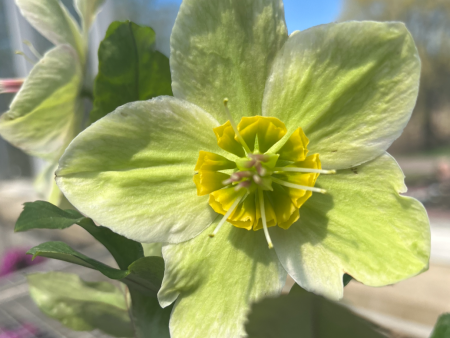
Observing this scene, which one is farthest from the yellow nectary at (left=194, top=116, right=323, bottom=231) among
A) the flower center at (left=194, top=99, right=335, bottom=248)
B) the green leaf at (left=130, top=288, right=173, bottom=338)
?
the green leaf at (left=130, top=288, right=173, bottom=338)

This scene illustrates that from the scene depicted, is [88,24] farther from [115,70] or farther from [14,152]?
[14,152]

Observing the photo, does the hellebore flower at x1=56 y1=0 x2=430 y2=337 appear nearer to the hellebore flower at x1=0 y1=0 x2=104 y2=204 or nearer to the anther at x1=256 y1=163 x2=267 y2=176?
the anther at x1=256 y1=163 x2=267 y2=176

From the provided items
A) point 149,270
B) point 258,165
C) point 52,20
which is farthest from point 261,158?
point 52,20

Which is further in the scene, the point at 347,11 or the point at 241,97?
the point at 347,11

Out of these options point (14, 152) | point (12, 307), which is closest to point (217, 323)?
point (12, 307)

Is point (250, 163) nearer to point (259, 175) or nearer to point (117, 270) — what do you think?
point (259, 175)

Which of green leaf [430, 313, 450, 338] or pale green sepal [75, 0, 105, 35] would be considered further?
pale green sepal [75, 0, 105, 35]

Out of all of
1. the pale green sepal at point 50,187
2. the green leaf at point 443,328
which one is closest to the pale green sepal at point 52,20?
the pale green sepal at point 50,187
